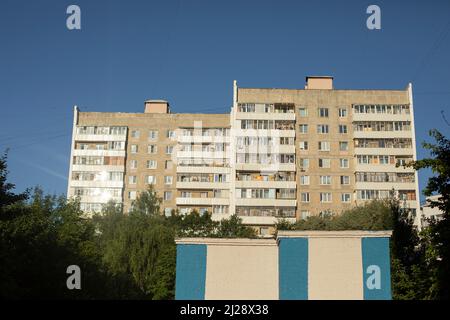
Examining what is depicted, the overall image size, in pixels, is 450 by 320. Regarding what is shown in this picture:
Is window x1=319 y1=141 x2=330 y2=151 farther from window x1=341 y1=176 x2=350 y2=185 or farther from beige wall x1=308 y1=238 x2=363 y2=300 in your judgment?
→ beige wall x1=308 y1=238 x2=363 y2=300

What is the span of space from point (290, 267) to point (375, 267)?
405 cm

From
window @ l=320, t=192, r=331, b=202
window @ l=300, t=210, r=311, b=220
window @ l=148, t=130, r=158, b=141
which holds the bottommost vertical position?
window @ l=300, t=210, r=311, b=220

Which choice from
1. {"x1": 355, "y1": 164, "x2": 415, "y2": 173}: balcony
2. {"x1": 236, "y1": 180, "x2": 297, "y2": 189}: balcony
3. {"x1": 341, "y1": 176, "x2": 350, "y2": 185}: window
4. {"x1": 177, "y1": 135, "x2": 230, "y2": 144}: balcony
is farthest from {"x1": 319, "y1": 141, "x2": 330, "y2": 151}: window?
{"x1": 177, "y1": 135, "x2": 230, "y2": 144}: balcony

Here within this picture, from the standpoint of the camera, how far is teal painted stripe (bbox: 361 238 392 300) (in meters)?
25.6

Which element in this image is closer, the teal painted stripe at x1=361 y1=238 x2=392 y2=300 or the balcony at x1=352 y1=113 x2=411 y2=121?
the teal painted stripe at x1=361 y1=238 x2=392 y2=300

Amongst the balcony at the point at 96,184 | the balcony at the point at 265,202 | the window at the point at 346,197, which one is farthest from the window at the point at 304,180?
the balcony at the point at 96,184

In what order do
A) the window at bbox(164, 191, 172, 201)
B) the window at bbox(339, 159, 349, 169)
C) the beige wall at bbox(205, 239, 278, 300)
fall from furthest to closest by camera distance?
the window at bbox(164, 191, 172, 201), the window at bbox(339, 159, 349, 169), the beige wall at bbox(205, 239, 278, 300)

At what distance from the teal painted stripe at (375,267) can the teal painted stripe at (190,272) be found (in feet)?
26.3

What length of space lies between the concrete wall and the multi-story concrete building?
3352 cm

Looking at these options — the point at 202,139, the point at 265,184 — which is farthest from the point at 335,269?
the point at 202,139

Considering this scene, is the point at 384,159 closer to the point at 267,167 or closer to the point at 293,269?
the point at 267,167

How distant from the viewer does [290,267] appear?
26422mm
